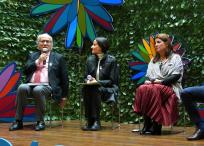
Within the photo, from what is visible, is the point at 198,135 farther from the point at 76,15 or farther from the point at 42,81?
the point at 76,15

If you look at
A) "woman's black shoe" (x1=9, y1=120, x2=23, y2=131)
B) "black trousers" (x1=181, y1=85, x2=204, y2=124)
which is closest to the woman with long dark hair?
"black trousers" (x1=181, y1=85, x2=204, y2=124)

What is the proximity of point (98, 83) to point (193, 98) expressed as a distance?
3.55 feet

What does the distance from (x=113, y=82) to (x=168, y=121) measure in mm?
868

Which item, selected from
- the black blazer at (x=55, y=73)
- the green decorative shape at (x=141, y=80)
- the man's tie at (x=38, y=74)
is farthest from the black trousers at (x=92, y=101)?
the green decorative shape at (x=141, y=80)

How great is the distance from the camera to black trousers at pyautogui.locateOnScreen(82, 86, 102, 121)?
4387 mm

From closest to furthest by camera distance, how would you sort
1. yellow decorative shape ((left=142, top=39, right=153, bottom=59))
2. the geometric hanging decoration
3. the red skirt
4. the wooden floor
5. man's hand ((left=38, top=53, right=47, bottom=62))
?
the wooden floor
the red skirt
man's hand ((left=38, top=53, right=47, bottom=62))
yellow decorative shape ((left=142, top=39, right=153, bottom=59))
the geometric hanging decoration

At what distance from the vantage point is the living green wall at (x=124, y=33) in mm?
4910

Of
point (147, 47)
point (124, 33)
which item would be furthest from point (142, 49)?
point (124, 33)

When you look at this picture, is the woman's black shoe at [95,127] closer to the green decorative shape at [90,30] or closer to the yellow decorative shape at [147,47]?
the yellow decorative shape at [147,47]

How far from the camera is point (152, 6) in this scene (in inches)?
212

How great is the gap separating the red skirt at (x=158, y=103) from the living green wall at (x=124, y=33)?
100 centimetres

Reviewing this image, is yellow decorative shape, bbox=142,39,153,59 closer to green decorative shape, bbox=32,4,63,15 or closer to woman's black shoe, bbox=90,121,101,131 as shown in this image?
woman's black shoe, bbox=90,121,101,131

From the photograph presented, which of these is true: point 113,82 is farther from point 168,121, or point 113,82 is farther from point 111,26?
point 111,26

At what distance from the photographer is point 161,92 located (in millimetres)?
3877
